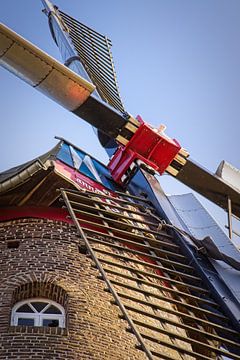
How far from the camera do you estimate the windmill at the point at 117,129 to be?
12656 mm

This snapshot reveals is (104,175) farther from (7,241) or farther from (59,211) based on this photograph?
(7,241)

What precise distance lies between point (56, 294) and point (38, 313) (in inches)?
14.8

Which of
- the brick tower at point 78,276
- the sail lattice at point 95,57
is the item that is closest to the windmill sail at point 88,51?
the sail lattice at point 95,57

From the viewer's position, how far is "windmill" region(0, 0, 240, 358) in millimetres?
12656

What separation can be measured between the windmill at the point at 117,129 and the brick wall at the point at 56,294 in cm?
219

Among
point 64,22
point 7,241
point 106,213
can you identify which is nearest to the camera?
point 106,213

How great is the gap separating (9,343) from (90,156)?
18.0ft

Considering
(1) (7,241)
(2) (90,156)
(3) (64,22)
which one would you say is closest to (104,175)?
(2) (90,156)

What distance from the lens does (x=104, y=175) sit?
580 inches

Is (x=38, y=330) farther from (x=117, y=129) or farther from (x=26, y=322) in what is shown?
(x=117, y=129)

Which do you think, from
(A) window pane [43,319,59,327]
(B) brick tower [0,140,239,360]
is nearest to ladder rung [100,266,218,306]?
(B) brick tower [0,140,239,360]

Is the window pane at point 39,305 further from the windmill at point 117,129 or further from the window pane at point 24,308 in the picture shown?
the windmill at point 117,129

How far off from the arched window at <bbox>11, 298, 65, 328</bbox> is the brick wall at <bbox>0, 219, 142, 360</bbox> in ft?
0.31

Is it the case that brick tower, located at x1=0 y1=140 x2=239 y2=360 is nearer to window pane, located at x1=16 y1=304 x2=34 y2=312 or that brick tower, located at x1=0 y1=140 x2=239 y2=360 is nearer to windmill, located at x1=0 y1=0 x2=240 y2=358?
window pane, located at x1=16 y1=304 x2=34 y2=312
